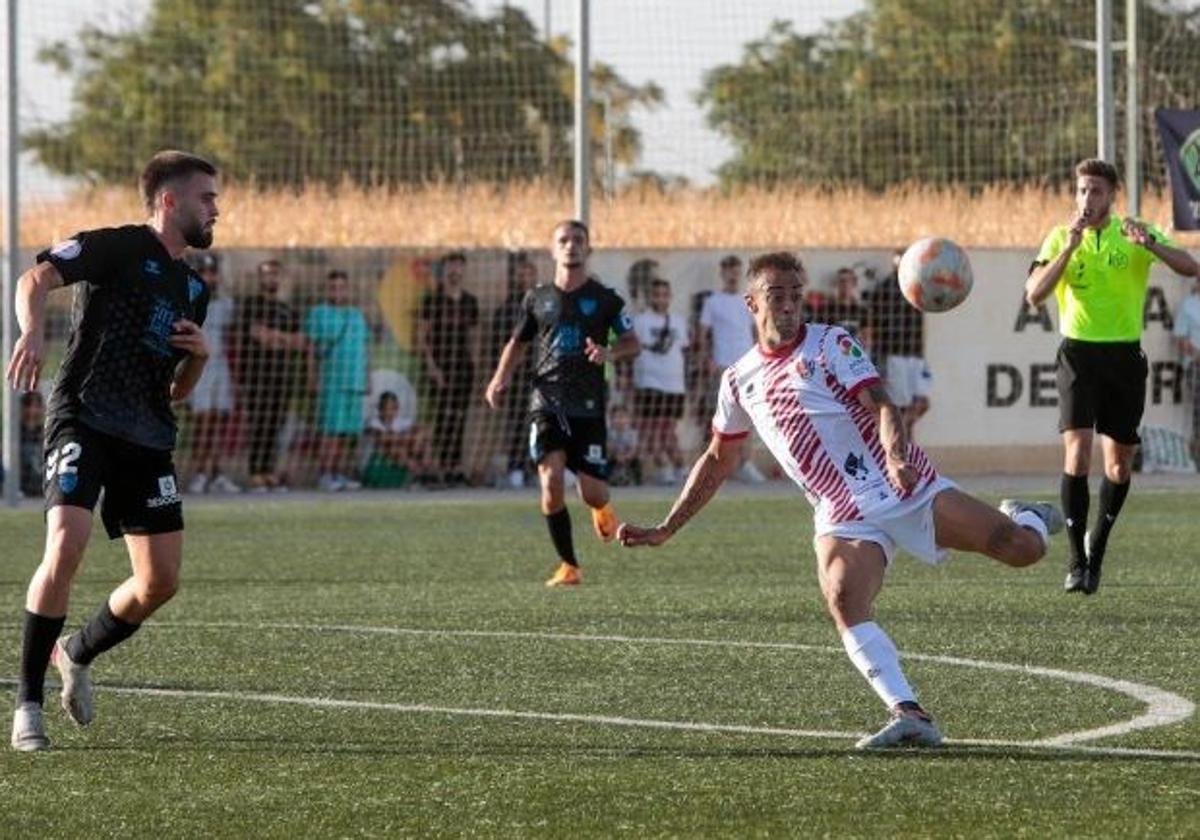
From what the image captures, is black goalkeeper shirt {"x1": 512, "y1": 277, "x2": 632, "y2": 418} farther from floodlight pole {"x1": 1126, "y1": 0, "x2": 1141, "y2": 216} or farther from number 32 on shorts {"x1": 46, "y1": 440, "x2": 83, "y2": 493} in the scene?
floodlight pole {"x1": 1126, "y1": 0, "x2": 1141, "y2": 216}

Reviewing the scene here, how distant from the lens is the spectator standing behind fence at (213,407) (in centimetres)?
2264

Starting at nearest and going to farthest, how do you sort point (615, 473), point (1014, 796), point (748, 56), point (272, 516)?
point (1014, 796)
point (272, 516)
point (615, 473)
point (748, 56)

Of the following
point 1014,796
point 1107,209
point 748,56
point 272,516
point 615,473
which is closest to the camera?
point 1014,796

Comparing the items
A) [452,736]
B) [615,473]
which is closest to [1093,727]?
[452,736]

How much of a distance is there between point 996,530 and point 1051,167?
18.3 meters

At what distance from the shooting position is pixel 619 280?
23.7m

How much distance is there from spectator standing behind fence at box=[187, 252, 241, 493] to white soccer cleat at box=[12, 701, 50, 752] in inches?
575

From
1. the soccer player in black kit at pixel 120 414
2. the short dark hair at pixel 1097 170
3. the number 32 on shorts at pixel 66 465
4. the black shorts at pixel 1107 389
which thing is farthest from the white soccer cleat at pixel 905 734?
the black shorts at pixel 1107 389

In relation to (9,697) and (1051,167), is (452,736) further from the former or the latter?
(1051,167)

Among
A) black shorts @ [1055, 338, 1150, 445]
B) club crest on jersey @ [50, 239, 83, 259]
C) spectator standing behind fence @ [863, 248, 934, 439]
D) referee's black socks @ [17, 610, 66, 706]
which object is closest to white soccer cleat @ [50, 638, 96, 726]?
referee's black socks @ [17, 610, 66, 706]

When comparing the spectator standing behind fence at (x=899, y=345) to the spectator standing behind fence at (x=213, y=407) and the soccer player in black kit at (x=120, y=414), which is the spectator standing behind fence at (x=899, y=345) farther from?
the soccer player in black kit at (x=120, y=414)

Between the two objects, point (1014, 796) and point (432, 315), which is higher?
point (432, 315)

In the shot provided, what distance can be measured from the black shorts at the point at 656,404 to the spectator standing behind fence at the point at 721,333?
0.32 metres

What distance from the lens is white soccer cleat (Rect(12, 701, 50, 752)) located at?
799cm
